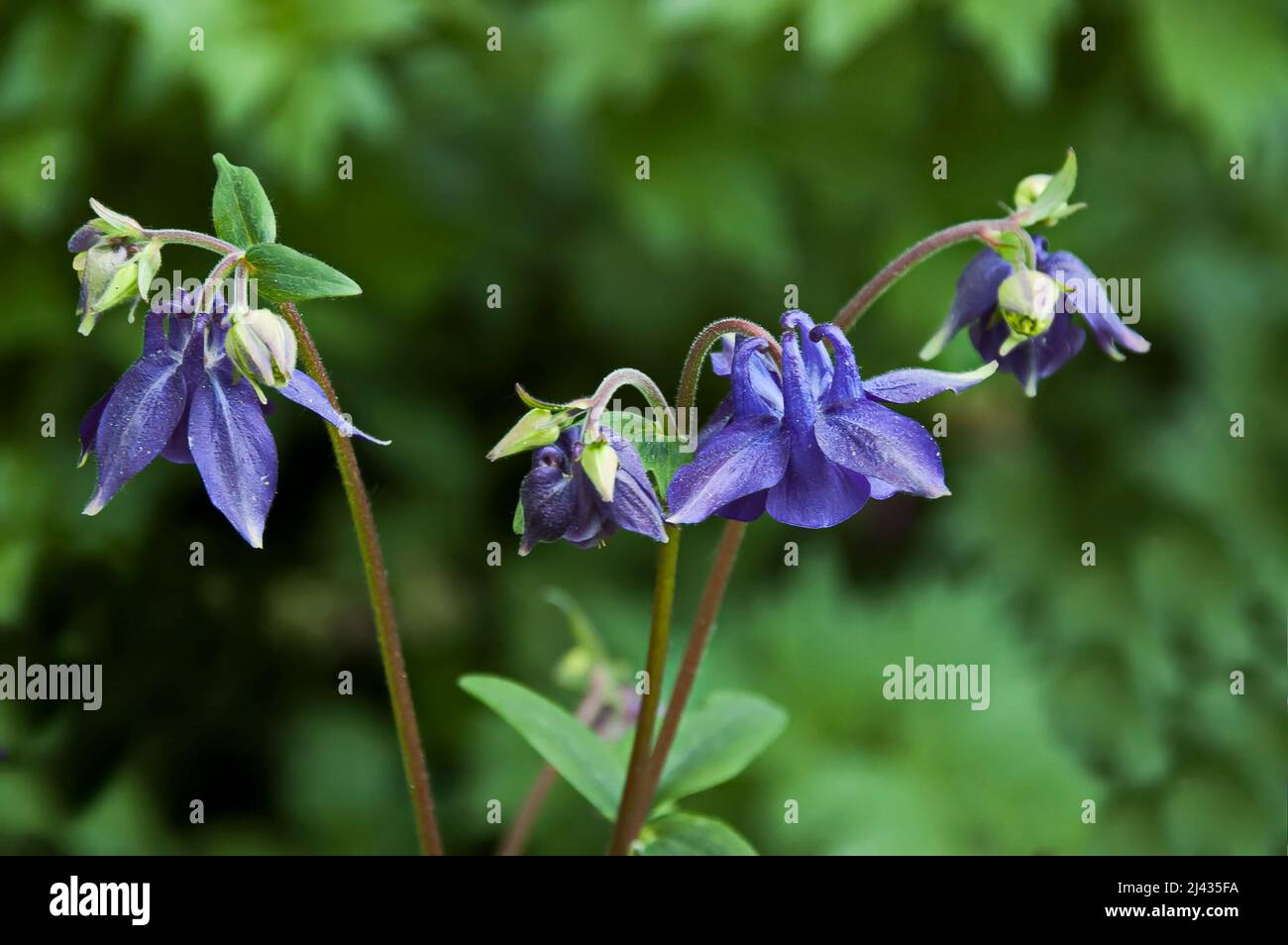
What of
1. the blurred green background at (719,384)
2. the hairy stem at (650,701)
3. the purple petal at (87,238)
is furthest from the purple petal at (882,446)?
the blurred green background at (719,384)

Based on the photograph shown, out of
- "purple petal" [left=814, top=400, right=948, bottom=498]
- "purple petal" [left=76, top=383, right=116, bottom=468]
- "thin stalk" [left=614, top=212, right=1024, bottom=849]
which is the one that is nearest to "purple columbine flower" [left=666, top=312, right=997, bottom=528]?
"purple petal" [left=814, top=400, right=948, bottom=498]

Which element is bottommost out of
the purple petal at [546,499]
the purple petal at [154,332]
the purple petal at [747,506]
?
the purple petal at [747,506]

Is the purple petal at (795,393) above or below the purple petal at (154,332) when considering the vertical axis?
below

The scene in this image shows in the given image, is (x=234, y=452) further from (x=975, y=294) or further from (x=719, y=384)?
(x=719, y=384)

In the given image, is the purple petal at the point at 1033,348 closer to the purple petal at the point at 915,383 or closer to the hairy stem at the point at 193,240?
the purple petal at the point at 915,383
